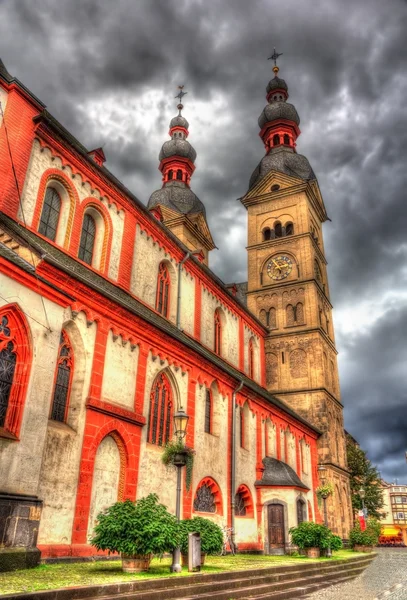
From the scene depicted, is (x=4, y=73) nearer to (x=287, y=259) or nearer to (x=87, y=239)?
(x=87, y=239)

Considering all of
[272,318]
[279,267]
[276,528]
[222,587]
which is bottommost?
[222,587]

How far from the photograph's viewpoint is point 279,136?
1831 inches

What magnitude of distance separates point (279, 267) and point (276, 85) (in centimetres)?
2373

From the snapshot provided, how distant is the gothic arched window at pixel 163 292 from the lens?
2152 cm


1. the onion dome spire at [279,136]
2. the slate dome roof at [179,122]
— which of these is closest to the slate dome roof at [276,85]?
the onion dome spire at [279,136]

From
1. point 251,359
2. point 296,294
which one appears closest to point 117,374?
point 251,359

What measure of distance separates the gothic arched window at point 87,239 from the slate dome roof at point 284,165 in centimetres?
2679

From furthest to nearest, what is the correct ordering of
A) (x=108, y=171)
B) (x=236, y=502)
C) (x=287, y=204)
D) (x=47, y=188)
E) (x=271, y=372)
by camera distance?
(x=287, y=204) → (x=271, y=372) → (x=236, y=502) → (x=108, y=171) → (x=47, y=188)

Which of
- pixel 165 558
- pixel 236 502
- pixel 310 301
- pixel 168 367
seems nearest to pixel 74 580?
pixel 165 558

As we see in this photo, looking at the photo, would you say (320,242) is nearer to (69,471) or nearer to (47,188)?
(47,188)

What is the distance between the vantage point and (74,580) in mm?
8070

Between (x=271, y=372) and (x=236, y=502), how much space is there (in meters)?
14.6

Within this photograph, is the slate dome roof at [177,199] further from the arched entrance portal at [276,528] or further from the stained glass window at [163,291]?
the arched entrance portal at [276,528]

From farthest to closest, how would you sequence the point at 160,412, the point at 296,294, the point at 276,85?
the point at 276,85
the point at 296,294
the point at 160,412
